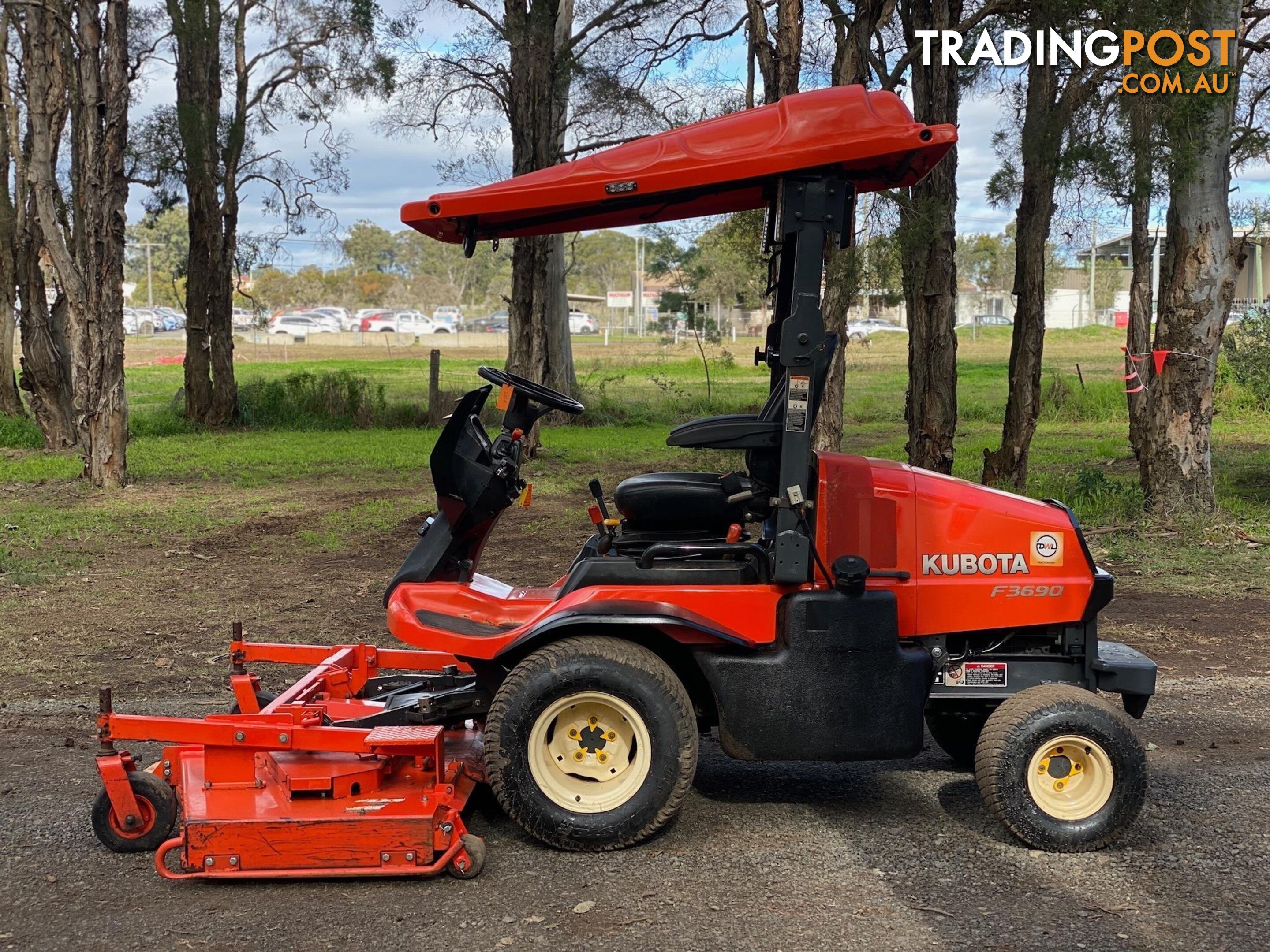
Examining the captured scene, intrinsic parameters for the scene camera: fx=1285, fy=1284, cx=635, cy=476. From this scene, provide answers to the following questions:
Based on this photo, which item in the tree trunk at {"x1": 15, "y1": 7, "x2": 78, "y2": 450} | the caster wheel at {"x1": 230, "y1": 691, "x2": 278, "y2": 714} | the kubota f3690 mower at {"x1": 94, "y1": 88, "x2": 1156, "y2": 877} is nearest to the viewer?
the kubota f3690 mower at {"x1": 94, "y1": 88, "x2": 1156, "y2": 877}

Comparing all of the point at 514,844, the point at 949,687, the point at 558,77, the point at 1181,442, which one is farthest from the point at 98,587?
the point at 558,77

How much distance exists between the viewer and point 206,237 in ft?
72.4

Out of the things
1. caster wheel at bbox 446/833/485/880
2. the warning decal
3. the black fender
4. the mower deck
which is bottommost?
caster wheel at bbox 446/833/485/880

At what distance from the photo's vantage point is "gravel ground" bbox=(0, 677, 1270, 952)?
3916mm

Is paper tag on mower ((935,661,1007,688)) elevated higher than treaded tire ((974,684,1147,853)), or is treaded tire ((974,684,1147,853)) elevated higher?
paper tag on mower ((935,661,1007,688))

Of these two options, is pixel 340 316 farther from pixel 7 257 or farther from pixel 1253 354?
pixel 1253 354

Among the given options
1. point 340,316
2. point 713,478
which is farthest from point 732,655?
point 340,316

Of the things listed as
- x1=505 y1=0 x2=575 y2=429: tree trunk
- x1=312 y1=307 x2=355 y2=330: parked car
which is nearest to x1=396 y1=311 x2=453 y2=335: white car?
x1=312 y1=307 x2=355 y2=330: parked car

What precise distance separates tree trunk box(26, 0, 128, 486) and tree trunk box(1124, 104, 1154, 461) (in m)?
10.3

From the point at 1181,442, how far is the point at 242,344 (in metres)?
50.3

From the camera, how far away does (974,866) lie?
4457 mm

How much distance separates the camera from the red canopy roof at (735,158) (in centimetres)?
452

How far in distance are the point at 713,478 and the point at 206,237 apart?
62.7ft

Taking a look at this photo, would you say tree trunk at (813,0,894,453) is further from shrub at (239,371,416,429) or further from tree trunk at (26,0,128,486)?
shrub at (239,371,416,429)
